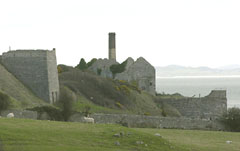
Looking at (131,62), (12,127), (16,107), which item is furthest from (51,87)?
(131,62)

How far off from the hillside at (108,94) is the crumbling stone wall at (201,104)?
2760 mm

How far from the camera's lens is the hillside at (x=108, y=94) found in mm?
63041

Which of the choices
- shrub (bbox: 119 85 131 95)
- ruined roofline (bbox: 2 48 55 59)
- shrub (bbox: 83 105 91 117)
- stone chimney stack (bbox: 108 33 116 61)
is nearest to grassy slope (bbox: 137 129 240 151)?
shrub (bbox: 83 105 91 117)

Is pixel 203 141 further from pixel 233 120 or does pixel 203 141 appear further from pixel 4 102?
pixel 4 102

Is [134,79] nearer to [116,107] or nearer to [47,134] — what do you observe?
[116,107]

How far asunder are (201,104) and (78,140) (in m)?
57.0

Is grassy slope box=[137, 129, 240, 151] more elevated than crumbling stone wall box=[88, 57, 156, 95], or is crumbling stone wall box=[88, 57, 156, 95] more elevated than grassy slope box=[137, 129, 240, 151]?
crumbling stone wall box=[88, 57, 156, 95]

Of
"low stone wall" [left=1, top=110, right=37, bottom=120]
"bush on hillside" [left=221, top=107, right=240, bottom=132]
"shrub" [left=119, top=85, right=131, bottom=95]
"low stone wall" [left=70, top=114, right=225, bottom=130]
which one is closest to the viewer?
"low stone wall" [left=1, top=110, right=37, bottom=120]

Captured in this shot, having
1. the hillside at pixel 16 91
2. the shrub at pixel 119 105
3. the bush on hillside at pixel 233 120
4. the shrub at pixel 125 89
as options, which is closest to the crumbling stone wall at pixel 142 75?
the shrub at pixel 125 89

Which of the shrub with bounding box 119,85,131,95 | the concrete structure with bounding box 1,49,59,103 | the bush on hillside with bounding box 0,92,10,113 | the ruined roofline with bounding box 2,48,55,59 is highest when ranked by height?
the ruined roofline with bounding box 2,48,55,59

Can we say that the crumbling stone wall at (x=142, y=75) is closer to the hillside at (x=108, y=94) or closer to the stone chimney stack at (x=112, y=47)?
the hillside at (x=108, y=94)

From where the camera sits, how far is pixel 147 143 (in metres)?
23.0

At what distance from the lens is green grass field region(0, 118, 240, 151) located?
19.5m

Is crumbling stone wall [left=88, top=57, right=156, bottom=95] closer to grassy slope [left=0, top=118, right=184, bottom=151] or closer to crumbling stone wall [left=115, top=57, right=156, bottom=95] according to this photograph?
crumbling stone wall [left=115, top=57, right=156, bottom=95]
